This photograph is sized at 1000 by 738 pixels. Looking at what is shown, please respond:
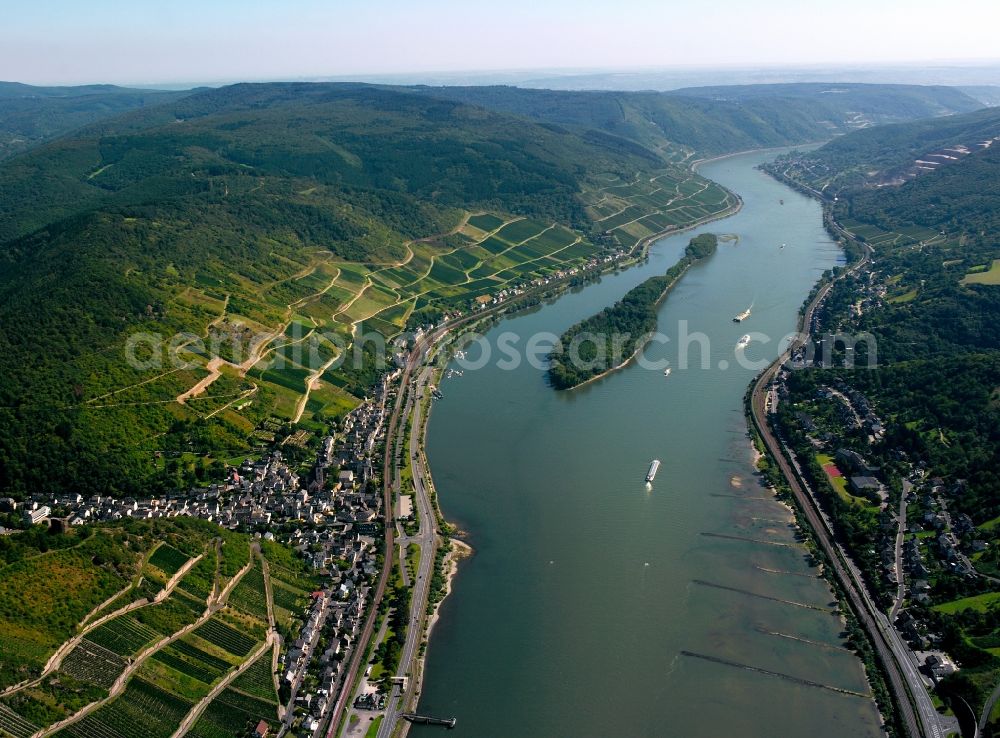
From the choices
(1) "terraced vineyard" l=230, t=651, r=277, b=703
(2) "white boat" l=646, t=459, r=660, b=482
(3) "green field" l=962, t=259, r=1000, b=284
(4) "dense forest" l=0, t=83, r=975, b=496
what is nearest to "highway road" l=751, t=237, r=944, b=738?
(2) "white boat" l=646, t=459, r=660, b=482

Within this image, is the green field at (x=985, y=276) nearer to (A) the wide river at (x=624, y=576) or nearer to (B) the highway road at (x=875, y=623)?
(A) the wide river at (x=624, y=576)

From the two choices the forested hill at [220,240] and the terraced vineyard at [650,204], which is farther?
the terraced vineyard at [650,204]

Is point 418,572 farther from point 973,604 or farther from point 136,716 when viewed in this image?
point 973,604

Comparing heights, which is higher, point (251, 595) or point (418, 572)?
point (251, 595)

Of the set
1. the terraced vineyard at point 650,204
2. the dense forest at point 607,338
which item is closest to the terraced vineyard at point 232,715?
the dense forest at point 607,338

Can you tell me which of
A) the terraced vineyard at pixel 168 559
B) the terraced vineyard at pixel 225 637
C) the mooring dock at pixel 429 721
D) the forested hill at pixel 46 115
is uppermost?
the forested hill at pixel 46 115

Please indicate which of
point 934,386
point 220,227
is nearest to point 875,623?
point 934,386

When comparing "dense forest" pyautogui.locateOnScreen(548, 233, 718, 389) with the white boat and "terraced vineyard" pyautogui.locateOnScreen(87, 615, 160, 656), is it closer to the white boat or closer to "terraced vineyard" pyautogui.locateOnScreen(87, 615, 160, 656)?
the white boat

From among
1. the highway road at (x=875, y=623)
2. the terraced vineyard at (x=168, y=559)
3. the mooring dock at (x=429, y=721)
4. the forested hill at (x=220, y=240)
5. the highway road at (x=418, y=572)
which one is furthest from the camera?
the forested hill at (x=220, y=240)

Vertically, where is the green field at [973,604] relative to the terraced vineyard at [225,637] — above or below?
below
